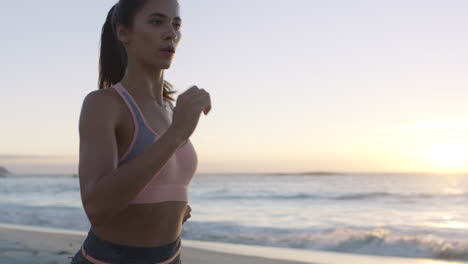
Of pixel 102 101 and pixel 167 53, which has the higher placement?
pixel 167 53

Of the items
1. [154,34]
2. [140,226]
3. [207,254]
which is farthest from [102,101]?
[207,254]

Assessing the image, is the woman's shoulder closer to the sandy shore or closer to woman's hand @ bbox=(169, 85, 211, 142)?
woman's hand @ bbox=(169, 85, 211, 142)

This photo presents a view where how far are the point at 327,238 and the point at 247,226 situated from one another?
3.09 meters

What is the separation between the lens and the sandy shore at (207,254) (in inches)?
279

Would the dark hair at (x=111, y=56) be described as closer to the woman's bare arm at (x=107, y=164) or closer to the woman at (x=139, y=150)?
the woman at (x=139, y=150)

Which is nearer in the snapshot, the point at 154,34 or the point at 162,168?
the point at 162,168

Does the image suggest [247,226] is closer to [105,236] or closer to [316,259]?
[316,259]

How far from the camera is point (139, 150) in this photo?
5.05 feet

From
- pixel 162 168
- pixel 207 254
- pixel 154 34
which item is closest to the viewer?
pixel 162 168

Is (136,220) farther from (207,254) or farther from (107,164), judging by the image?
(207,254)

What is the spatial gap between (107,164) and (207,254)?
7.24m

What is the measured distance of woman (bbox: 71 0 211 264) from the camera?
1391 mm

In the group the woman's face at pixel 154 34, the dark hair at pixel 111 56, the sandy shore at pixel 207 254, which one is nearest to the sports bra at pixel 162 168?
the woman's face at pixel 154 34

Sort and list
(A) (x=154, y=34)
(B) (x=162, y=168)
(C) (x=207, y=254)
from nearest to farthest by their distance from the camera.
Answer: (B) (x=162, y=168) → (A) (x=154, y=34) → (C) (x=207, y=254)
